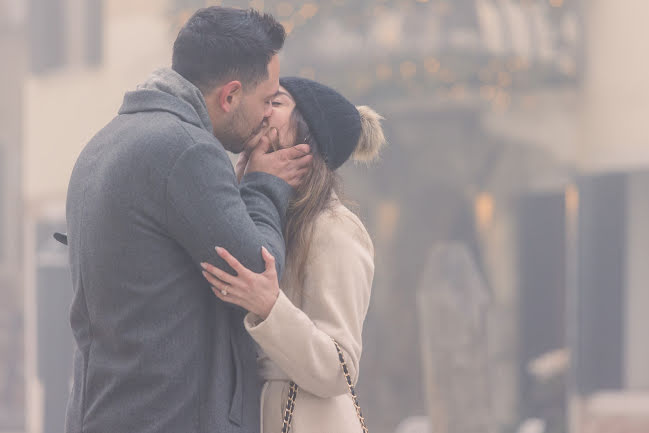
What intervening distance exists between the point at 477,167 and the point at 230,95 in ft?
18.5

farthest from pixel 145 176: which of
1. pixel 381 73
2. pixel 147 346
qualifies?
pixel 381 73

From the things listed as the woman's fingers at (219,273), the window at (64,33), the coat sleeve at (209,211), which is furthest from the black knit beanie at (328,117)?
the window at (64,33)

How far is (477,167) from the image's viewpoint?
7.56m

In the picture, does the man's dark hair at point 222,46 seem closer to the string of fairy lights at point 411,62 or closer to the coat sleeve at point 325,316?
the coat sleeve at point 325,316

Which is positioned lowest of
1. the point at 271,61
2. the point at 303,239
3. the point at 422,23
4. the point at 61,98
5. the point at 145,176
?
the point at 61,98

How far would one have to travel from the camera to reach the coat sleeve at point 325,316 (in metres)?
2.00

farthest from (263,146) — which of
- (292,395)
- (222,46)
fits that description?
(292,395)

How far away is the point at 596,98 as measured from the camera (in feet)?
25.2

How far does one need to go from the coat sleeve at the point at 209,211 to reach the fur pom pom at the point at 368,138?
58 centimetres

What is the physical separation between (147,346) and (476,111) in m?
6.02

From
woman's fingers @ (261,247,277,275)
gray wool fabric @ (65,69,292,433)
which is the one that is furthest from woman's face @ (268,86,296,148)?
woman's fingers @ (261,247,277,275)

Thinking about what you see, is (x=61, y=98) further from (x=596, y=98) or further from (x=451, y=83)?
(x=596, y=98)

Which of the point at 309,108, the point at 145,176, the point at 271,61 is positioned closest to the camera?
the point at 145,176

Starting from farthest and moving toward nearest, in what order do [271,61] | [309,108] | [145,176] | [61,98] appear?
[61,98]
[309,108]
[271,61]
[145,176]
